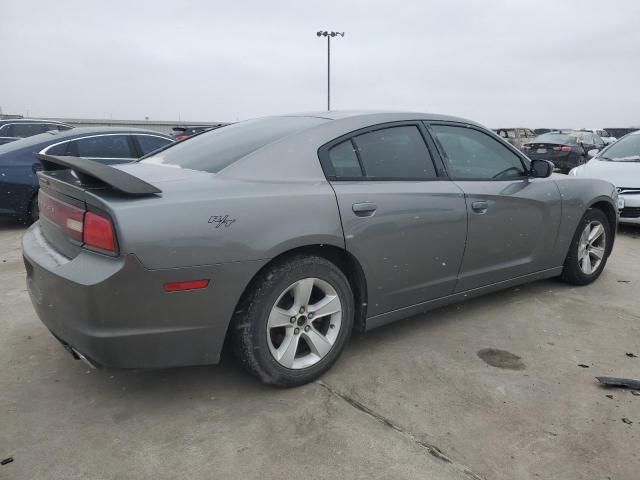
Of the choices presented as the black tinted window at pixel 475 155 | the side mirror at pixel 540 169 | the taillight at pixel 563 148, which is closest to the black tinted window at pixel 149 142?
the black tinted window at pixel 475 155

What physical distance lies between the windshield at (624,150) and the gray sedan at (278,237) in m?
4.79

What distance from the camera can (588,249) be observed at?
455cm

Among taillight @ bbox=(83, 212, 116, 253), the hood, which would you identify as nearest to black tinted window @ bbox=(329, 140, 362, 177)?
taillight @ bbox=(83, 212, 116, 253)

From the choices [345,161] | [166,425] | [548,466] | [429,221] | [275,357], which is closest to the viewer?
[548,466]

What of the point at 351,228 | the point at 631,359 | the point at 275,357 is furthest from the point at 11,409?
the point at 631,359

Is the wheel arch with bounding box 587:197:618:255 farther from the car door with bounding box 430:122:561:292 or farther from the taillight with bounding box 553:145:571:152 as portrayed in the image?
the taillight with bounding box 553:145:571:152

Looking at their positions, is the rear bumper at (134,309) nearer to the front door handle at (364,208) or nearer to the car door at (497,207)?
the front door handle at (364,208)

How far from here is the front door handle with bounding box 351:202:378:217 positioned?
2.83 m

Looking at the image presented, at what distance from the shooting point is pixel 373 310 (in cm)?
305

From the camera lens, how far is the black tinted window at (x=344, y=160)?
2904 mm

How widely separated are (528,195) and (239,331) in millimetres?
2436

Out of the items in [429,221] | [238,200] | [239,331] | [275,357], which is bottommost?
[275,357]

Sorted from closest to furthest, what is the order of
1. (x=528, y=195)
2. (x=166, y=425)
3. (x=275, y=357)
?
(x=166, y=425) < (x=275, y=357) < (x=528, y=195)

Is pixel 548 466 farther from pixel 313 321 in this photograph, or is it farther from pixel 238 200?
pixel 238 200
